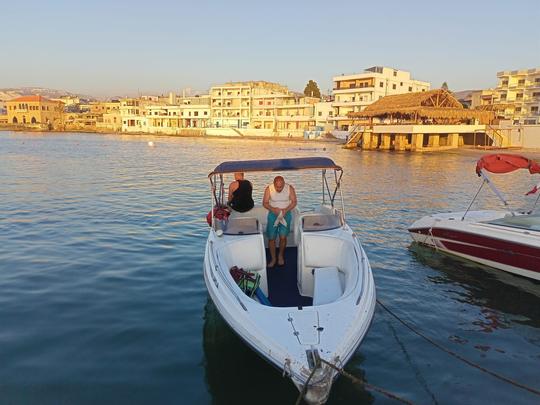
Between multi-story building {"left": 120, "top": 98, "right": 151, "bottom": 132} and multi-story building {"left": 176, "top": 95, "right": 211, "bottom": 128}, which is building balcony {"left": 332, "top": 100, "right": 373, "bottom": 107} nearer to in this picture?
multi-story building {"left": 176, "top": 95, "right": 211, "bottom": 128}

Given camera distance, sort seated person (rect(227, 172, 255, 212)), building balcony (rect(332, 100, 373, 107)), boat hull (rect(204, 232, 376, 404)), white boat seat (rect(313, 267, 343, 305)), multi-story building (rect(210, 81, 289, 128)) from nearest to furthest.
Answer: boat hull (rect(204, 232, 376, 404)) < white boat seat (rect(313, 267, 343, 305)) < seated person (rect(227, 172, 255, 212)) < building balcony (rect(332, 100, 373, 107)) < multi-story building (rect(210, 81, 289, 128))

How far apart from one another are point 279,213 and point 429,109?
1661 inches

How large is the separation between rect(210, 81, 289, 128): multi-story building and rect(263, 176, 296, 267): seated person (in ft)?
321

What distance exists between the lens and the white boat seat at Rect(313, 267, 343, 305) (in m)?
6.18

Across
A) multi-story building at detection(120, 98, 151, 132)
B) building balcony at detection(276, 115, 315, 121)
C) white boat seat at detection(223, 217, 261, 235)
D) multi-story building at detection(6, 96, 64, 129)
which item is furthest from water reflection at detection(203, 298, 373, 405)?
multi-story building at detection(6, 96, 64, 129)

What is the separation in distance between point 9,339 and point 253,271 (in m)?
4.14

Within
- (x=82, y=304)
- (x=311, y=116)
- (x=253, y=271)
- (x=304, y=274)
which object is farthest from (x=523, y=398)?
(x=311, y=116)

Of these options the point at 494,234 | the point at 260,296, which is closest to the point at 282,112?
the point at 494,234

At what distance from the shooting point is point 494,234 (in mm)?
10039

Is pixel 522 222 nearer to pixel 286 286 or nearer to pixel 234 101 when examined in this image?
pixel 286 286

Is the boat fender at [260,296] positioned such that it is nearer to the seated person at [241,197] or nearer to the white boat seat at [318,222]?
the white boat seat at [318,222]

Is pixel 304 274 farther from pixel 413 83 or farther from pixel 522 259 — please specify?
pixel 413 83

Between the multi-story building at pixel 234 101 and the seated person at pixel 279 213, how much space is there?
3854 inches

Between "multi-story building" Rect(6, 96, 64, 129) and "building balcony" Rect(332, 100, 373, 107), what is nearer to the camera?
"building balcony" Rect(332, 100, 373, 107)
